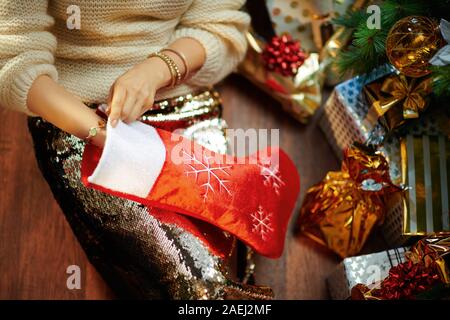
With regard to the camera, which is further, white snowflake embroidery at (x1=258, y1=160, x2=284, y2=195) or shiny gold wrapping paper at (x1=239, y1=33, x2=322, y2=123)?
shiny gold wrapping paper at (x1=239, y1=33, x2=322, y2=123)

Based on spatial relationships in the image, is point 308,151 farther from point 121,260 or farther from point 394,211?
point 121,260

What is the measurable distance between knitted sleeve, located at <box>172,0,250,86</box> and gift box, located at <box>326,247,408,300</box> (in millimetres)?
501

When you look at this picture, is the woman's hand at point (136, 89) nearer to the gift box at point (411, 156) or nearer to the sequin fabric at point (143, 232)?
the sequin fabric at point (143, 232)

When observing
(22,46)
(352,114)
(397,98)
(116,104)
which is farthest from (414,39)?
(22,46)

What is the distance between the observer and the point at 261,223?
0.97 metres

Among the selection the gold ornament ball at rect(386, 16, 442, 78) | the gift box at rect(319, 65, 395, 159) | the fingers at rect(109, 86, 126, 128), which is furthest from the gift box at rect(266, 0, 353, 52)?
the fingers at rect(109, 86, 126, 128)

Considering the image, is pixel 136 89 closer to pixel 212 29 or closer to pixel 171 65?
pixel 171 65

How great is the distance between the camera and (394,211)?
1.24 m

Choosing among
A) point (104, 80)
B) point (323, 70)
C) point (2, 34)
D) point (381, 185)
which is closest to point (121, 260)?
point (104, 80)

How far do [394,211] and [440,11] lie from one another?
0.48 metres

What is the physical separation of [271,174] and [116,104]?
1.15 feet

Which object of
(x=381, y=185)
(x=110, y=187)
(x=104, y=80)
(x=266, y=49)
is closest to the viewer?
(x=110, y=187)

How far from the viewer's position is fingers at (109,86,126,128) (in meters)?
0.82

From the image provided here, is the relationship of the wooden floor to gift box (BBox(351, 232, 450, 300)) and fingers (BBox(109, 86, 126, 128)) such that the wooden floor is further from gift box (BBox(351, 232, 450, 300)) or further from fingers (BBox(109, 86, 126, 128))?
fingers (BBox(109, 86, 126, 128))
